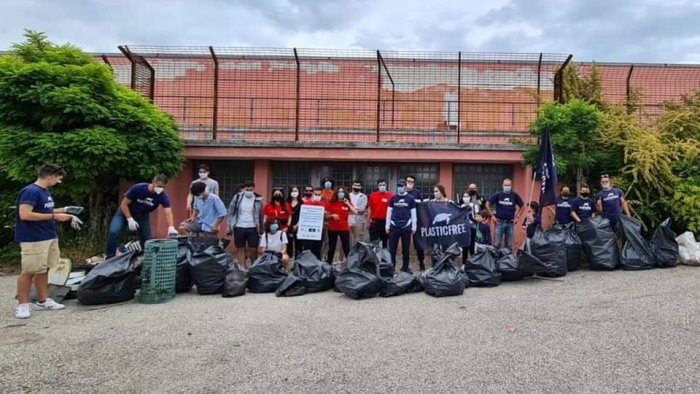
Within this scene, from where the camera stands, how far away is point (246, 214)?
289 inches

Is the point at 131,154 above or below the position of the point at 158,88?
below

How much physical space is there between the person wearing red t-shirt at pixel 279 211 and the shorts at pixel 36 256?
3.05 m

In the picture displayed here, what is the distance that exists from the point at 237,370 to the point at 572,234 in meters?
6.06

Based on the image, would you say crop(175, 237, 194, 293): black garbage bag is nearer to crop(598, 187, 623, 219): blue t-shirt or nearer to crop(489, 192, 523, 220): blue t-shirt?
crop(489, 192, 523, 220): blue t-shirt

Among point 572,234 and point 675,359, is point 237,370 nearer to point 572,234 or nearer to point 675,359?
point 675,359

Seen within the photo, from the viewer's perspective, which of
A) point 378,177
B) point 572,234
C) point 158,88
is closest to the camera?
point 572,234

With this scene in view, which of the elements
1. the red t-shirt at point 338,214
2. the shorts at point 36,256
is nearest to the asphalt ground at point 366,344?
the shorts at point 36,256

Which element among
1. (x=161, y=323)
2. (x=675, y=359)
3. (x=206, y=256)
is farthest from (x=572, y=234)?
(x=161, y=323)

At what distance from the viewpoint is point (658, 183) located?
28.0ft

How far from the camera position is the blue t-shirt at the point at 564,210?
814 centimetres

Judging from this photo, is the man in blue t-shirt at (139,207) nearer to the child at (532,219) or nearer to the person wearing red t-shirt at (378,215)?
the person wearing red t-shirt at (378,215)

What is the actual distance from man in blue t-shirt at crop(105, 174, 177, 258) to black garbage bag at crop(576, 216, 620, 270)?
6627mm

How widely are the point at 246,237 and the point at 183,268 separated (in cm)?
154

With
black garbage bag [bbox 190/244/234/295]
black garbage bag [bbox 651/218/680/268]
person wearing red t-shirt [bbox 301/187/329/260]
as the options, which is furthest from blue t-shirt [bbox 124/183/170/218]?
black garbage bag [bbox 651/218/680/268]
